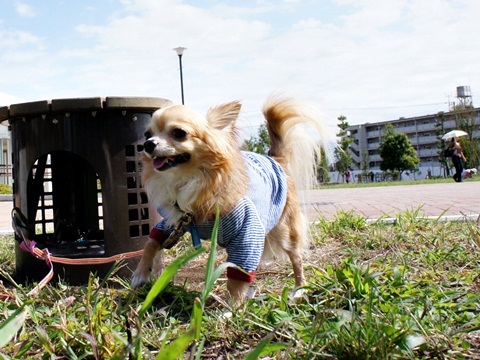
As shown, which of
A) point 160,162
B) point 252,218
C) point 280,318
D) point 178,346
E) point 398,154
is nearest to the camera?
point 178,346

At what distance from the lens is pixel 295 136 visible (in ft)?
11.2

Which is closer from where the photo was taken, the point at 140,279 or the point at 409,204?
the point at 140,279

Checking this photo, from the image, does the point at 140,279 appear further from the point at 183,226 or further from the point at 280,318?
the point at 280,318

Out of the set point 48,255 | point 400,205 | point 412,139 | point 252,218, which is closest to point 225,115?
point 252,218

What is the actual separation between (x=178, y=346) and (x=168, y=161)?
59.5 inches

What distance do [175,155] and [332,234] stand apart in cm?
205

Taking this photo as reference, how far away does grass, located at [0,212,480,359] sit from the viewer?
4.63 ft

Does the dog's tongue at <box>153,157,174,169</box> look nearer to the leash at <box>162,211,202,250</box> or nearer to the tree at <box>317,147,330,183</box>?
the leash at <box>162,211,202,250</box>

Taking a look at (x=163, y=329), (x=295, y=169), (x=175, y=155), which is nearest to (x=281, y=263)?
(x=295, y=169)

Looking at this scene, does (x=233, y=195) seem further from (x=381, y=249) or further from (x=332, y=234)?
(x=332, y=234)

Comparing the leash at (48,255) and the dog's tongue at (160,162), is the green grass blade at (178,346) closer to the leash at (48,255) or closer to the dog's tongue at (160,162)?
the dog's tongue at (160,162)

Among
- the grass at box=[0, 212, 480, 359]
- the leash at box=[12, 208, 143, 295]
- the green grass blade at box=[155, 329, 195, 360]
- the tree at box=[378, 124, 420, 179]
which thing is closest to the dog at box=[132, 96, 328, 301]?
the grass at box=[0, 212, 480, 359]

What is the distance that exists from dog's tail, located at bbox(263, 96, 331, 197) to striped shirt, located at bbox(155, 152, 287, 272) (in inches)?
18.7

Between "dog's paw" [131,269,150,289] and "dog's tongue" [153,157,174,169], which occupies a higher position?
"dog's tongue" [153,157,174,169]
